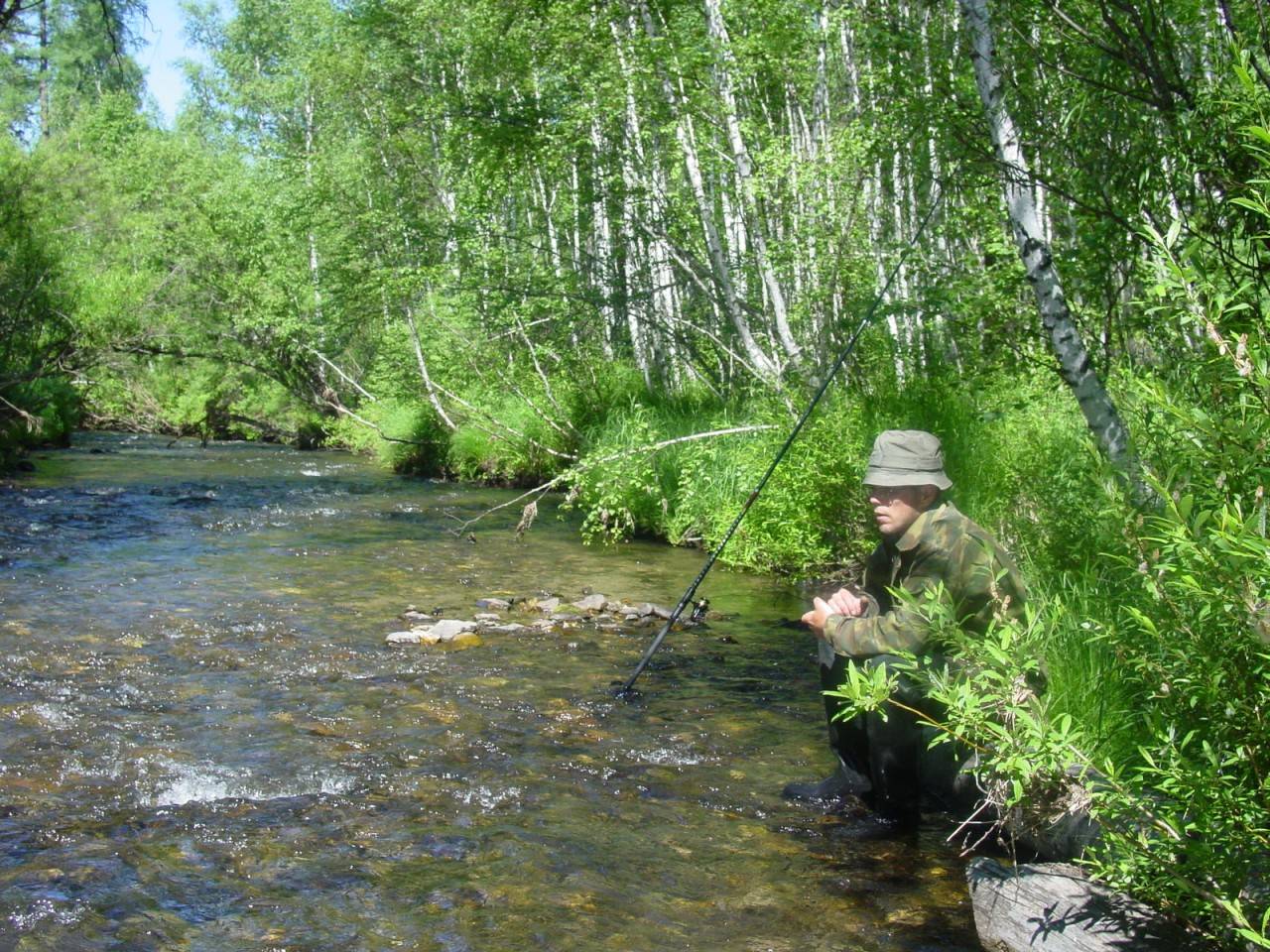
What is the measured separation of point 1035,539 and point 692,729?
224cm

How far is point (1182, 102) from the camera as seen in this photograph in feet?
14.4

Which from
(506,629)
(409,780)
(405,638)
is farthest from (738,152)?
(409,780)

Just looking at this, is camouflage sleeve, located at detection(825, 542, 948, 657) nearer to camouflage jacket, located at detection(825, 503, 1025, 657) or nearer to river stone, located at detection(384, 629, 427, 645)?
camouflage jacket, located at detection(825, 503, 1025, 657)

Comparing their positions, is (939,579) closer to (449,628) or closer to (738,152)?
(449,628)

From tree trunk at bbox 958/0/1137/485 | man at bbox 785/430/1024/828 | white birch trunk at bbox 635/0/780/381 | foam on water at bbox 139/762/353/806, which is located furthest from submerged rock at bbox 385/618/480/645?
white birch trunk at bbox 635/0/780/381

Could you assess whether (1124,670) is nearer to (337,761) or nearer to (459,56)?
(337,761)

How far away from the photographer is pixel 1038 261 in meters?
5.38

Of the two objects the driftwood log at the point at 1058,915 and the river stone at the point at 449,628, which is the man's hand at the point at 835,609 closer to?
the driftwood log at the point at 1058,915

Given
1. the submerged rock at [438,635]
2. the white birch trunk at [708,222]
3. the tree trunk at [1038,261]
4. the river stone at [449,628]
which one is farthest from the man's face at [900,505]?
the white birch trunk at [708,222]

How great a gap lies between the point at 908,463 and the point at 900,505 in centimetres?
15

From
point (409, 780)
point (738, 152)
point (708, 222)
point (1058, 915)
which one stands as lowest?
point (409, 780)

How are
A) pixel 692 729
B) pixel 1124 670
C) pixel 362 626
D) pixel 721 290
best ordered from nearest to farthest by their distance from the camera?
pixel 1124 670 → pixel 692 729 → pixel 362 626 → pixel 721 290

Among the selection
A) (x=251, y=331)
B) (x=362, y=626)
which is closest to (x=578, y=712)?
(x=362, y=626)

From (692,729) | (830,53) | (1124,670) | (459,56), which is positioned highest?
(459,56)
